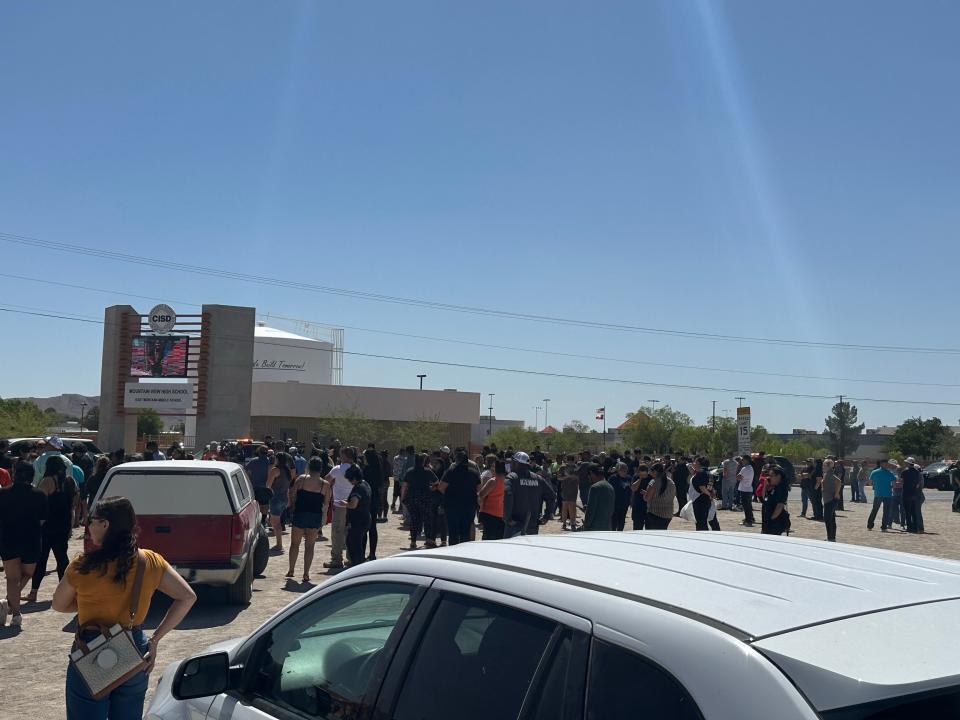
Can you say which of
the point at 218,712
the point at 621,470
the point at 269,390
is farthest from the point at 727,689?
the point at 269,390

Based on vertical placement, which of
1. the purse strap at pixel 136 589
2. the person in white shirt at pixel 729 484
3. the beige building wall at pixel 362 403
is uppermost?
the beige building wall at pixel 362 403

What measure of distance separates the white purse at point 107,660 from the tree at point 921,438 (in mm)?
98529

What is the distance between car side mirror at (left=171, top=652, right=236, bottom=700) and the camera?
3350 mm

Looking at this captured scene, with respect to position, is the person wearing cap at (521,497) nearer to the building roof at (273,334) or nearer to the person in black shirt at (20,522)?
the person in black shirt at (20,522)

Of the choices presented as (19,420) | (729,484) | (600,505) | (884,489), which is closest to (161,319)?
(19,420)

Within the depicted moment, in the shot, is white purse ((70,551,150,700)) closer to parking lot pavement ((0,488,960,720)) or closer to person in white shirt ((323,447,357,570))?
parking lot pavement ((0,488,960,720))

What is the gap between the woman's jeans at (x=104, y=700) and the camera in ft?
14.3

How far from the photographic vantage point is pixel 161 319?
4662 centimetres

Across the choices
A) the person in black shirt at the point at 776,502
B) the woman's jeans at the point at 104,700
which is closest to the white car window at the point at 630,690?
the woman's jeans at the point at 104,700

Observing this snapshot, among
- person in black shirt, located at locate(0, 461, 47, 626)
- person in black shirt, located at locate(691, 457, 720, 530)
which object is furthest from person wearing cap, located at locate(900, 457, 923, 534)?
person in black shirt, located at locate(0, 461, 47, 626)

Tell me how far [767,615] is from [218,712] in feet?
7.23

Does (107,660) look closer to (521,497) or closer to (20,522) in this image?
(20,522)

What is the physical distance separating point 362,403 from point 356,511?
58033 millimetres

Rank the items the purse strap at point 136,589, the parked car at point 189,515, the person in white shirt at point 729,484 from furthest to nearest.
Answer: the person in white shirt at point 729,484 < the parked car at point 189,515 < the purse strap at point 136,589
